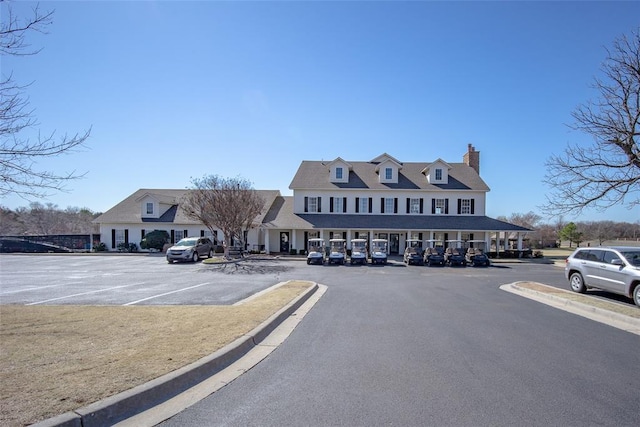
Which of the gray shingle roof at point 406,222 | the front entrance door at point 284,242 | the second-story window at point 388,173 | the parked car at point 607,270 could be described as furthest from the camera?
the second-story window at point 388,173

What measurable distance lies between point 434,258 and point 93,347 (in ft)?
83.7

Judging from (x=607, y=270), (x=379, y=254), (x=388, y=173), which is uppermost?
(x=388, y=173)

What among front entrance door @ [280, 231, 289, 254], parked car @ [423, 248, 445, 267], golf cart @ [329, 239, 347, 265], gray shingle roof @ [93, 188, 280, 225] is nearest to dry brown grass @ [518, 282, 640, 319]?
parked car @ [423, 248, 445, 267]

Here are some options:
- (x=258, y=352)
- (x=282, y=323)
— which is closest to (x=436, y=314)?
(x=282, y=323)

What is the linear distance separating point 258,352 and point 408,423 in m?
3.16

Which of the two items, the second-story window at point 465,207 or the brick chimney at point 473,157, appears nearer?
the second-story window at point 465,207

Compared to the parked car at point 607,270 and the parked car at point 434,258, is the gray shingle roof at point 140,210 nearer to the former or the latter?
the parked car at point 434,258

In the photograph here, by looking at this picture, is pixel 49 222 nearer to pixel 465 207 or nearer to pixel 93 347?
pixel 465 207

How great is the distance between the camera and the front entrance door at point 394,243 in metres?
38.8

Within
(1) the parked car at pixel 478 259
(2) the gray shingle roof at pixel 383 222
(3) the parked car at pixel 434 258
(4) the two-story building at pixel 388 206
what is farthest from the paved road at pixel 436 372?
(4) the two-story building at pixel 388 206

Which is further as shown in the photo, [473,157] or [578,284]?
[473,157]

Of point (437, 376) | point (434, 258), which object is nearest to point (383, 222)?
point (434, 258)

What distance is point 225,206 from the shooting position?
30.1 m

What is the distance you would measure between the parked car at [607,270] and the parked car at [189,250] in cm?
2405
